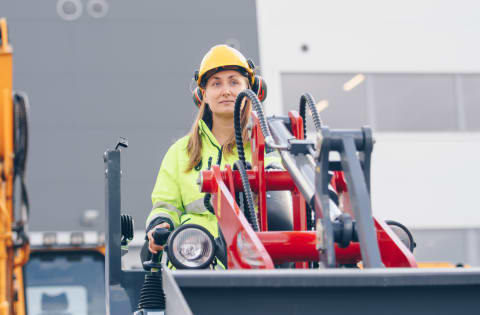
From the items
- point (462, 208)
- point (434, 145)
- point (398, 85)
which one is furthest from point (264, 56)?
point (462, 208)

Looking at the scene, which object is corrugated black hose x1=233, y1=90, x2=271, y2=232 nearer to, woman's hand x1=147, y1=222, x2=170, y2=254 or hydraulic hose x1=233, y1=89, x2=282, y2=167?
hydraulic hose x1=233, y1=89, x2=282, y2=167

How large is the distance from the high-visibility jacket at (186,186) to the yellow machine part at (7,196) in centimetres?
71

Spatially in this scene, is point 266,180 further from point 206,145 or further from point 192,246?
point 206,145

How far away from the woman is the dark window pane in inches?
337

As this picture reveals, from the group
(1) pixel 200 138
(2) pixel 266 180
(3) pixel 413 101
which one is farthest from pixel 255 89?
(3) pixel 413 101

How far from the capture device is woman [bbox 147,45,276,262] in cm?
375

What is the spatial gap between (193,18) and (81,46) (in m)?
1.71

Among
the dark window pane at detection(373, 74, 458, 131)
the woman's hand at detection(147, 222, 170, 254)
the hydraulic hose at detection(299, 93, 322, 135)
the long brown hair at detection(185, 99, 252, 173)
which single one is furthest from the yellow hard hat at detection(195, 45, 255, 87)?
the dark window pane at detection(373, 74, 458, 131)

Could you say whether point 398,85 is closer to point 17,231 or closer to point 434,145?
point 434,145

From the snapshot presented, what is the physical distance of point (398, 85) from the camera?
12.3 meters

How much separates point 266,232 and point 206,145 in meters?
1.13

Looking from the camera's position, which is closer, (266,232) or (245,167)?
(266,232)

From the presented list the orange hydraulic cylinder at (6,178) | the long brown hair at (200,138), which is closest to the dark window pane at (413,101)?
the long brown hair at (200,138)

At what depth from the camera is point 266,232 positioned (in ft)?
9.42
